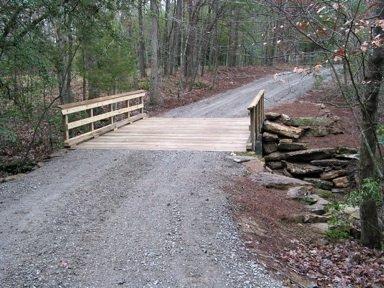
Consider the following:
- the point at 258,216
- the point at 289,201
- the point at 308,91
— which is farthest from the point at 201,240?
the point at 308,91

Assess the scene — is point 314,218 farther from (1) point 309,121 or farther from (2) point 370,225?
(1) point 309,121

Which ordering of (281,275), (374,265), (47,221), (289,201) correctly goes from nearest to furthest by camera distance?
(281,275) → (47,221) → (374,265) → (289,201)

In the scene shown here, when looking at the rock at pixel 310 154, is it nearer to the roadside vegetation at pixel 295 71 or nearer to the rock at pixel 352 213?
the roadside vegetation at pixel 295 71

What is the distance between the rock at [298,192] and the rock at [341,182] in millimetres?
2513

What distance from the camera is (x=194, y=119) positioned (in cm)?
1545

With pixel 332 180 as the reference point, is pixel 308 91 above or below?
above

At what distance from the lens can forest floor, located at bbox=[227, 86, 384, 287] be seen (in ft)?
18.0

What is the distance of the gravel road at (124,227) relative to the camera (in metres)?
4.64

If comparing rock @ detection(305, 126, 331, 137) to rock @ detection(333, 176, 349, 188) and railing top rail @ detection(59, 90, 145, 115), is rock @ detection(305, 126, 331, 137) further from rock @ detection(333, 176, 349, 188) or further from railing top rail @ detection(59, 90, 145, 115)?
railing top rail @ detection(59, 90, 145, 115)

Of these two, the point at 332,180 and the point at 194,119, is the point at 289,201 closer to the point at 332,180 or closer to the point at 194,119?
the point at 332,180

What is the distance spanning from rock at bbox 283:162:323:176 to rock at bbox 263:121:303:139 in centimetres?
129

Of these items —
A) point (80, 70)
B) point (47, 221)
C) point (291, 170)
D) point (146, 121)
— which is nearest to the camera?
point (47, 221)

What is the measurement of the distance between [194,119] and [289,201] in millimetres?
7564

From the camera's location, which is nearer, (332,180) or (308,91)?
(332,180)
